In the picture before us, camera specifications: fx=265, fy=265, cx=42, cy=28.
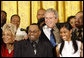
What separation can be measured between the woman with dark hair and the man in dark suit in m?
0.18

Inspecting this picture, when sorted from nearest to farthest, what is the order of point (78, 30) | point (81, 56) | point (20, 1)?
point (81, 56), point (78, 30), point (20, 1)

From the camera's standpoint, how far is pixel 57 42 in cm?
285

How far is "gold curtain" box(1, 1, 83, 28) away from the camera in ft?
13.8

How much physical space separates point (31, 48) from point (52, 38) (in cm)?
35

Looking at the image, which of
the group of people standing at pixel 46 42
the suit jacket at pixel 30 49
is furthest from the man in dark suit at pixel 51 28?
the suit jacket at pixel 30 49

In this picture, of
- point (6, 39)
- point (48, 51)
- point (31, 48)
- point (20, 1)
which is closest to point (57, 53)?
point (48, 51)

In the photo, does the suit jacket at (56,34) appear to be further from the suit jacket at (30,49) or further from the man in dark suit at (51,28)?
the suit jacket at (30,49)

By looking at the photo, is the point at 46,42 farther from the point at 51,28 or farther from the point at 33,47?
the point at 51,28

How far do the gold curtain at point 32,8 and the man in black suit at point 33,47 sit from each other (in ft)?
4.96

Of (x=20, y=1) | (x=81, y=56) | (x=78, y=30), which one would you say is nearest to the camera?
(x=81, y=56)

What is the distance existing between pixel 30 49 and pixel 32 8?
1.71 metres

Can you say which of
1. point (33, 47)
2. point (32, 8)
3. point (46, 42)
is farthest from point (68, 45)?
point (32, 8)

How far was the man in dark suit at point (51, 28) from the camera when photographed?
9.42ft

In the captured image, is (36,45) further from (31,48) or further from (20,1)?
(20,1)
